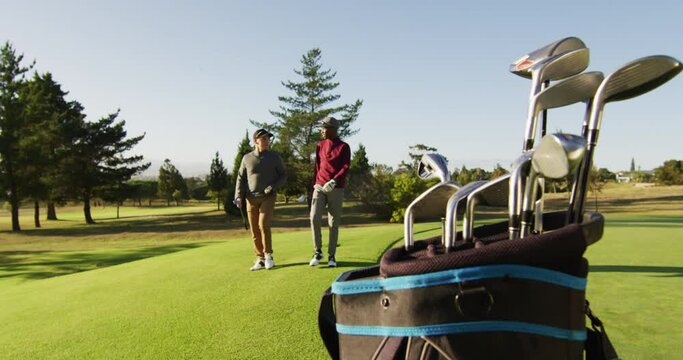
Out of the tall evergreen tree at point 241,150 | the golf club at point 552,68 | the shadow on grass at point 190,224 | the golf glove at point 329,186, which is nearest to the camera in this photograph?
the golf club at point 552,68

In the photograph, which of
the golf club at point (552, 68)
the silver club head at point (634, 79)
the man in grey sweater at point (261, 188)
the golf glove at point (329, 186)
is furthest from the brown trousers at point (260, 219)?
the silver club head at point (634, 79)

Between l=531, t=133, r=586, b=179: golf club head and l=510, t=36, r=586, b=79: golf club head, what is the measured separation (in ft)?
2.00

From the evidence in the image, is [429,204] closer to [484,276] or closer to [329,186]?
[484,276]

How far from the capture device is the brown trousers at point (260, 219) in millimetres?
5840

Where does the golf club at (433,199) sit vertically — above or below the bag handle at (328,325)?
above

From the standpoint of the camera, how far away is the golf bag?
3.94 feet

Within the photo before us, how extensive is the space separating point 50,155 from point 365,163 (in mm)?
31240

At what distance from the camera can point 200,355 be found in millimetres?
2818

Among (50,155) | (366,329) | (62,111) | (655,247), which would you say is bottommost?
(655,247)

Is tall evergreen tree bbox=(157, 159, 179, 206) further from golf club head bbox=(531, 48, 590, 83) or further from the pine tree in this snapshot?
golf club head bbox=(531, 48, 590, 83)

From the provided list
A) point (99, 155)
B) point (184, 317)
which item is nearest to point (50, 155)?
point (99, 155)

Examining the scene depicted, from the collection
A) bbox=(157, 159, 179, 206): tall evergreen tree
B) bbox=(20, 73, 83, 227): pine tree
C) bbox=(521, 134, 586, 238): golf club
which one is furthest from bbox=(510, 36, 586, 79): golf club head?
bbox=(157, 159, 179, 206): tall evergreen tree

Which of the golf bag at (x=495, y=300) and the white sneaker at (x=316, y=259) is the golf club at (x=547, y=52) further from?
the white sneaker at (x=316, y=259)

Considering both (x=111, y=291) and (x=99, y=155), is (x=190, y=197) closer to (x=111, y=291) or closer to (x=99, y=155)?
(x=99, y=155)
